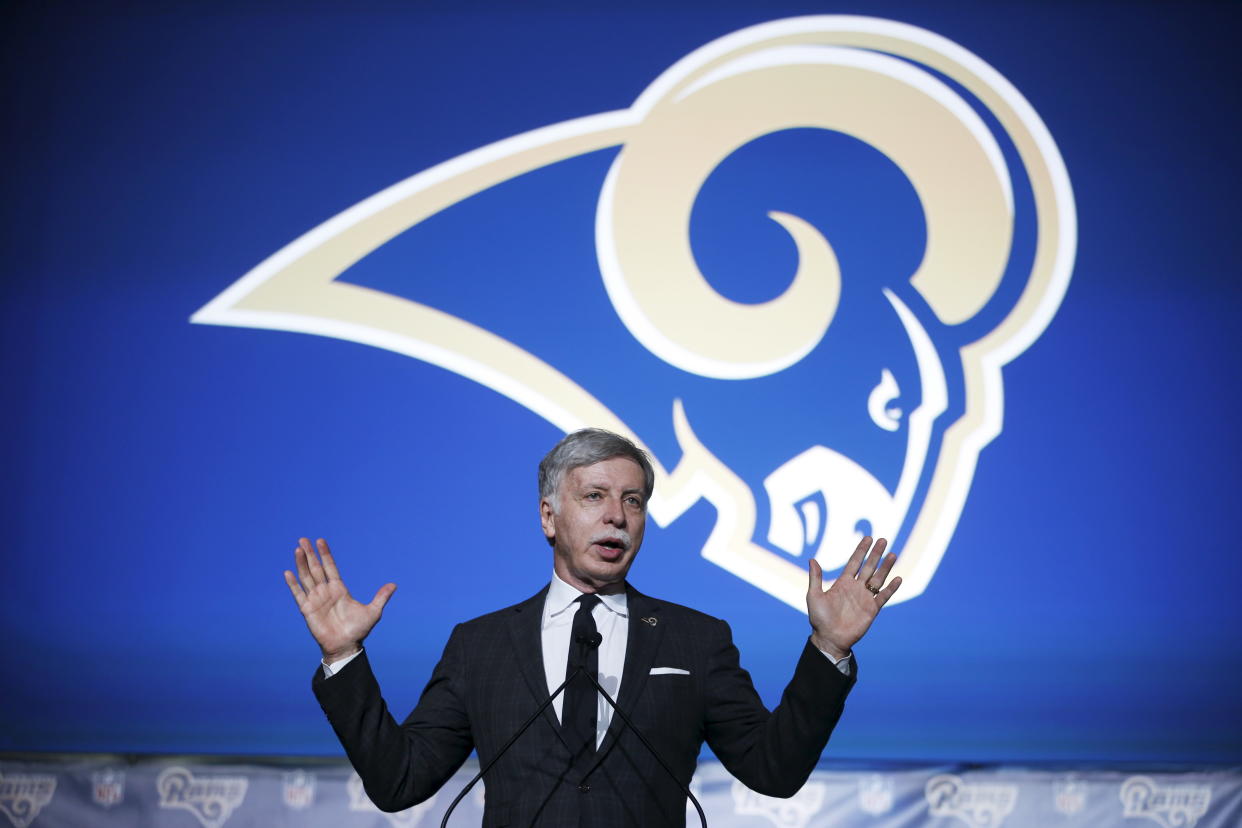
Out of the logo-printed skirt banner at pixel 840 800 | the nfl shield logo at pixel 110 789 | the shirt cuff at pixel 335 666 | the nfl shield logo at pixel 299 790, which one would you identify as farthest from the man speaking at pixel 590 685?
the nfl shield logo at pixel 110 789

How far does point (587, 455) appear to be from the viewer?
1.99 m

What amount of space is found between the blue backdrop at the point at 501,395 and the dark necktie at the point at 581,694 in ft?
4.38

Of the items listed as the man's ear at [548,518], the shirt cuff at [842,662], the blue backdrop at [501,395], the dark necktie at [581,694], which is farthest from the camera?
the blue backdrop at [501,395]

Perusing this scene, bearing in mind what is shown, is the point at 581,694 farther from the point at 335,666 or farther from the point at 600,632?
the point at 335,666

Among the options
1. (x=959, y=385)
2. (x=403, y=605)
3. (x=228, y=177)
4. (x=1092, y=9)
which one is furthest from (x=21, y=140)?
(x=1092, y=9)

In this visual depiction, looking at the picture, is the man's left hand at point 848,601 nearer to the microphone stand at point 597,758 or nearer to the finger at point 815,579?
the finger at point 815,579

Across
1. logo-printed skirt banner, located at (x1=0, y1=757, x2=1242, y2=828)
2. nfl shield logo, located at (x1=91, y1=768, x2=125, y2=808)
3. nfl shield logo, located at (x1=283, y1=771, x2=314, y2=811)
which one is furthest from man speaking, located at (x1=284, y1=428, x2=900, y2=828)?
nfl shield logo, located at (x1=91, y1=768, x2=125, y2=808)

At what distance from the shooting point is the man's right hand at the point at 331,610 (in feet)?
5.85

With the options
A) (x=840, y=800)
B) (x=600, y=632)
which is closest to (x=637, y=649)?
(x=600, y=632)

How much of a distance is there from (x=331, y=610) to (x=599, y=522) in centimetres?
45

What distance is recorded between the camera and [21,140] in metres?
3.60

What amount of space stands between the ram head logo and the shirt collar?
123 cm

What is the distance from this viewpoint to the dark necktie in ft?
5.95

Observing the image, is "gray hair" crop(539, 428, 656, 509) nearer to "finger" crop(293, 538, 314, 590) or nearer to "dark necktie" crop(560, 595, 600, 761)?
"dark necktie" crop(560, 595, 600, 761)
